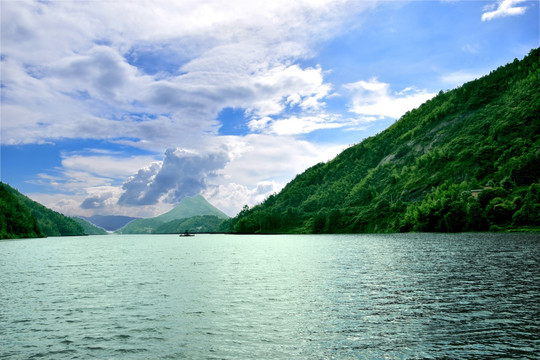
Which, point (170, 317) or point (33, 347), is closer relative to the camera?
point (33, 347)

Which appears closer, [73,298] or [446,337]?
[446,337]

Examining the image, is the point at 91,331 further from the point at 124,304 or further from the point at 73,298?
the point at 73,298

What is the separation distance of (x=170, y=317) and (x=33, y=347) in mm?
12221

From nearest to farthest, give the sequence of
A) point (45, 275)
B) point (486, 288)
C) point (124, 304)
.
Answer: point (124, 304)
point (486, 288)
point (45, 275)

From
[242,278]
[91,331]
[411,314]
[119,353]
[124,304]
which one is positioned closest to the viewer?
[119,353]

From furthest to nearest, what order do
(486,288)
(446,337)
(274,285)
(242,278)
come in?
(242,278) < (274,285) < (486,288) < (446,337)

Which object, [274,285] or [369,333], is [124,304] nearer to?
[274,285]

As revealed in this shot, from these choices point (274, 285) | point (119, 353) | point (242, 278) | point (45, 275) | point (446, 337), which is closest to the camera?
point (119, 353)

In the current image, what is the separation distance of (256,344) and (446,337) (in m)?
14.6

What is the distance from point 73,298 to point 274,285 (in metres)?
27.5

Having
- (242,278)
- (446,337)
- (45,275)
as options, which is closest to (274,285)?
(242,278)

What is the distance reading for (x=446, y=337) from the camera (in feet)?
96.2

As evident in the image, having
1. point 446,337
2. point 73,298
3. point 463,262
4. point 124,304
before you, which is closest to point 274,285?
point 124,304

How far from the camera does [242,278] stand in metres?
66.9
